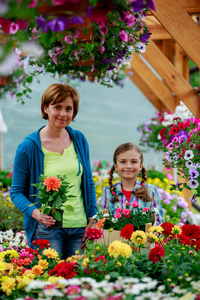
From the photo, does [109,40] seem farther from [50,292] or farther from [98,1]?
[50,292]

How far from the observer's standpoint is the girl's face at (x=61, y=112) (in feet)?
6.79

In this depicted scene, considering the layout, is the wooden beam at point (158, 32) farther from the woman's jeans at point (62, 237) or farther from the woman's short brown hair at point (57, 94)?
the woman's jeans at point (62, 237)

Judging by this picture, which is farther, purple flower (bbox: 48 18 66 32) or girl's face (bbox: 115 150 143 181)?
girl's face (bbox: 115 150 143 181)

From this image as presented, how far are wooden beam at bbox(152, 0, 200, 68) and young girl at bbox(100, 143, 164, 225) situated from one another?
70 cm

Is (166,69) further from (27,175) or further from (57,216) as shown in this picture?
(57,216)

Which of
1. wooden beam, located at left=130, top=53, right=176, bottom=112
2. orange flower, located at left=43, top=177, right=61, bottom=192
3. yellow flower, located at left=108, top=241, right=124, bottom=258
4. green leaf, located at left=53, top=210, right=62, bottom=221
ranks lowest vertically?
yellow flower, located at left=108, top=241, right=124, bottom=258

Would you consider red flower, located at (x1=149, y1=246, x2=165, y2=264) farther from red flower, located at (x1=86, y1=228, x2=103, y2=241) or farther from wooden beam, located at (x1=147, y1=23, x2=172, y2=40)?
wooden beam, located at (x1=147, y1=23, x2=172, y2=40)

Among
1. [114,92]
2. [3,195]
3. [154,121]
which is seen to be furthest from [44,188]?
[114,92]

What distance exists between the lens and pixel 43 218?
192cm

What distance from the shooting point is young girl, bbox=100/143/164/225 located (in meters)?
2.35

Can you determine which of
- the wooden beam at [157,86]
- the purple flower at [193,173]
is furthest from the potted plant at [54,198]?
the wooden beam at [157,86]

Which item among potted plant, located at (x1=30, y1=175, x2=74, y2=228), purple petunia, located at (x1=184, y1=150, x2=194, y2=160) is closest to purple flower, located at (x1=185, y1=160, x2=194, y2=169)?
purple petunia, located at (x1=184, y1=150, x2=194, y2=160)

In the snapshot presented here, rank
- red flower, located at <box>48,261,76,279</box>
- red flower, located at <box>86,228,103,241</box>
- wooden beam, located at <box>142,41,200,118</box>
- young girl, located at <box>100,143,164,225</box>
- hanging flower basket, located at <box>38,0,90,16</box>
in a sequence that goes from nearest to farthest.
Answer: hanging flower basket, located at <box>38,0,90,16</box>
red flower, located at <box>48,261,76,279</box>
red flower, located at <box>86,228,103,241</box>
young girl, located at <box>100,143,164,225</box>
wooden beam, located at <box>142,41,200,118</box>

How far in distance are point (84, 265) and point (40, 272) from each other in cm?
22
